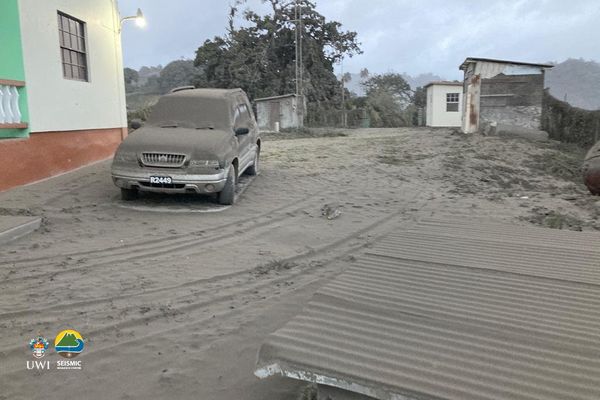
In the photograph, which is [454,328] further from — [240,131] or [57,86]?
[57,86]

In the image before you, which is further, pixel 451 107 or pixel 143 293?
pixel 451 107

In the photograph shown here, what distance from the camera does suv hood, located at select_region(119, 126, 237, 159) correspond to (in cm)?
757

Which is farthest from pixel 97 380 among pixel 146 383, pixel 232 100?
pixel 232 100

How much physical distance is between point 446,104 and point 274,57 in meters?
13.8

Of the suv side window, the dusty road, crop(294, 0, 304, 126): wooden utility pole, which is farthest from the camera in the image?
crop(294, 0, 304, 126): wooden utility pole

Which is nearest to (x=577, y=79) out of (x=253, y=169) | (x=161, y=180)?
(x=253, y=169)

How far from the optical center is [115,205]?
25.7 ft

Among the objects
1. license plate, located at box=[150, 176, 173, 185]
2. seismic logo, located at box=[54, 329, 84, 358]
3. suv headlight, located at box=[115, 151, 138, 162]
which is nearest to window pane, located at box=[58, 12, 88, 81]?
suv headlight, located at box=[115, 151, 138, 162]

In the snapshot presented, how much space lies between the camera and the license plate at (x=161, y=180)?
7430 mm

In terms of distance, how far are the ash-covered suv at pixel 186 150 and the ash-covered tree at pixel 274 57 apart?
27821 mm

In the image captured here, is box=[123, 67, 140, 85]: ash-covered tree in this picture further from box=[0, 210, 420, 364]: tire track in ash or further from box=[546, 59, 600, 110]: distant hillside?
box=[546, 59, 600, 110]: distant hillside

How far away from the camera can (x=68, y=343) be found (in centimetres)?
333

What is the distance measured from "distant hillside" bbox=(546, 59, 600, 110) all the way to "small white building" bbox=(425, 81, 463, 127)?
143ft

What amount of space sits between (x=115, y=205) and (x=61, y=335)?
4.66 m
